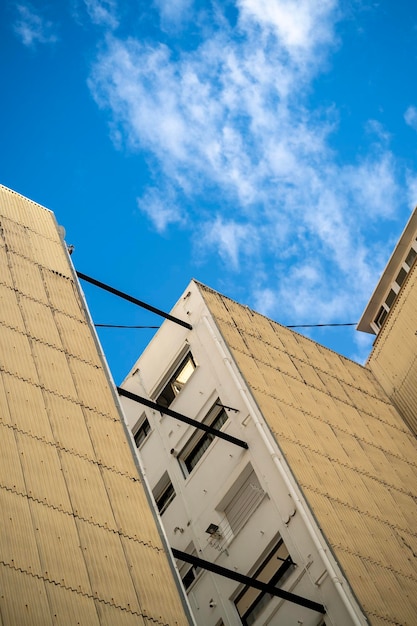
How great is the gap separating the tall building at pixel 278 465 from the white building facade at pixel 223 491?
0.18ft

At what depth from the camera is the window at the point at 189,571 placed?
26.7 m

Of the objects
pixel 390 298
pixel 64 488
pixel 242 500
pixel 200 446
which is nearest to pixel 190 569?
pixel 242 500

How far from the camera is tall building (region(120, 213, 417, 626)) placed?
21.5m

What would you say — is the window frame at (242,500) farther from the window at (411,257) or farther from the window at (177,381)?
the window at (411,257)

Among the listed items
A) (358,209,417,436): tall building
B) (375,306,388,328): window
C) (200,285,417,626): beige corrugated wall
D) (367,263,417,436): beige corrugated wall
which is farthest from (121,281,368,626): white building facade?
(375,306,388,328): window

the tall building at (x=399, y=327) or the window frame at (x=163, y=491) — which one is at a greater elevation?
the tall building at (x=399, y=327)

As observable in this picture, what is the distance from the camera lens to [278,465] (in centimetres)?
2388

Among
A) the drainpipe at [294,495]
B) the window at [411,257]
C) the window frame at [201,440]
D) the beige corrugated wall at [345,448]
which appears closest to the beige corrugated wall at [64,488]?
the drainpipe at [294,495]

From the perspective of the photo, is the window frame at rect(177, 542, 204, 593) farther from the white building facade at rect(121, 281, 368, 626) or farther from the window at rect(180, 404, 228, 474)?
the window at rect(180, 404, 228, 474)

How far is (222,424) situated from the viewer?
28703 millimetres

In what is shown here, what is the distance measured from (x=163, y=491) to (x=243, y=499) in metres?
5.37

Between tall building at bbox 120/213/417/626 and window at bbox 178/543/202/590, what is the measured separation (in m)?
0.05

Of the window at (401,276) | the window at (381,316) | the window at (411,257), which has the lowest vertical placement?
the window at (381,316)

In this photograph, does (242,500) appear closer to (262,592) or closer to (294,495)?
(262,592)
